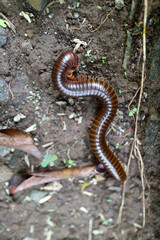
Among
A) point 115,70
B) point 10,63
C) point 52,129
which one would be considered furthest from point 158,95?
point 10,63

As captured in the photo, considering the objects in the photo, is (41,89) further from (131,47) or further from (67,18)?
(131,47)

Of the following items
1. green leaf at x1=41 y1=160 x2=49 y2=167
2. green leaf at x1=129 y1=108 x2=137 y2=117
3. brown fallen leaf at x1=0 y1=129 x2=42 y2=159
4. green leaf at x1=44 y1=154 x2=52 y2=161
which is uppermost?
green leaf at x1=129 y1=108 x2=137 y2=117

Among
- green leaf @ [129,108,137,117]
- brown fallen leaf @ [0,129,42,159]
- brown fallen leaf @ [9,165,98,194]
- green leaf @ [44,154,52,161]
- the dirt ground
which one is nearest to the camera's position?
the dirt ground

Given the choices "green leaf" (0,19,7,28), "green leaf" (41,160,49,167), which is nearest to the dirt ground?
"green leaf" (0,19,7,28)

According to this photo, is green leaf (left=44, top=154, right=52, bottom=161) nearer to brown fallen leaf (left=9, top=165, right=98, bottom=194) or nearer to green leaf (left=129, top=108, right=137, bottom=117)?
brown fallen leaf (left=9, top=165, right=98, bottom=194)

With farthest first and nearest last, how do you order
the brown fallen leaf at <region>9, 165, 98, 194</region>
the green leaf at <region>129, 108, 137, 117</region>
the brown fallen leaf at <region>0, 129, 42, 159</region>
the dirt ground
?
1. the brown fallen leaf at <region>9, 165, 98, 194</region>
2. the green leaf at <region>129, 108, 137, 117</region>
3. the brown fallen leaf at <region>0, 129, 42, 159</region>
4. the dirt ground

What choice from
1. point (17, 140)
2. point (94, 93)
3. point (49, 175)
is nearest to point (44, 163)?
point (49, 175)
